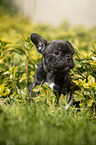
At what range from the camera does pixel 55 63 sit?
166 centimetres

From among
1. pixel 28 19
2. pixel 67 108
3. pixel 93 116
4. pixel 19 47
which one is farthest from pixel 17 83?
pixel 28 19

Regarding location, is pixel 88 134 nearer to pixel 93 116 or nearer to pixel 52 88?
pixel 93 116

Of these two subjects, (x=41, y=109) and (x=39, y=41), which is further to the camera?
(x=39, y=41)

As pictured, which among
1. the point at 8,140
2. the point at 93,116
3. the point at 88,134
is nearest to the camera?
the point at 8,140

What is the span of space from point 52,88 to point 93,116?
1.92 ft

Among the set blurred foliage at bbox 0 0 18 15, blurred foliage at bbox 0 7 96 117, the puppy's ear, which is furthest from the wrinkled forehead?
blurred foliage at bbox 0 0 18 15

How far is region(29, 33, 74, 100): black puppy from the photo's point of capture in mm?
1656

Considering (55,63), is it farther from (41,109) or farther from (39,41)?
(41,109)

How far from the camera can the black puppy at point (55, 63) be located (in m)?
1.66

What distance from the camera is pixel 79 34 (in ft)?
24.6

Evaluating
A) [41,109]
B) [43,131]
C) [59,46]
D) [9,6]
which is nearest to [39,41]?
[59,46]

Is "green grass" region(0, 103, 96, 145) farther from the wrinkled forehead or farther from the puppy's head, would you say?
the wrinkled forehead

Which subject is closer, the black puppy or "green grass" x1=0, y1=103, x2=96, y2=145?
"green grass" x1=0, y1=103, x2=96, y2=145

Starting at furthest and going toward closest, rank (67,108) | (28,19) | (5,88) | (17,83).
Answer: (28,19), (17,83), (5,88), (67,108)
